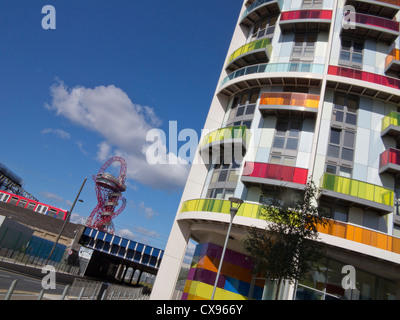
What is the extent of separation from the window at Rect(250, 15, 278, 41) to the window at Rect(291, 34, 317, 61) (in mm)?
2508

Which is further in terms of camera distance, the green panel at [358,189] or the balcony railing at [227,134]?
the balcony railing at [227,134]

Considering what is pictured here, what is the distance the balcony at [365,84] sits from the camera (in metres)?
19.6

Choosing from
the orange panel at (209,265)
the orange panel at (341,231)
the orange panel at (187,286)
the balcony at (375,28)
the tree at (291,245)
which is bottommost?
the orange panel at (187,286)

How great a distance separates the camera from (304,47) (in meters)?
23.2

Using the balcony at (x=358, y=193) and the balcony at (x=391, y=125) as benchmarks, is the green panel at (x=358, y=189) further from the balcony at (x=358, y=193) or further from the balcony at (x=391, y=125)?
the balcony at (x=391, y=125)

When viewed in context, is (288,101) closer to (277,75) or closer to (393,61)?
(277,75)

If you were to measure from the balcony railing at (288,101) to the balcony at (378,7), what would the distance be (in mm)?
9767

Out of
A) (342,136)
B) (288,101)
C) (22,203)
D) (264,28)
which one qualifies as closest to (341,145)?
(342,136)

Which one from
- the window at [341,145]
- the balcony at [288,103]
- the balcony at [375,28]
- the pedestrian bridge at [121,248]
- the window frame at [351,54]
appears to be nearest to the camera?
the window at [341,145]

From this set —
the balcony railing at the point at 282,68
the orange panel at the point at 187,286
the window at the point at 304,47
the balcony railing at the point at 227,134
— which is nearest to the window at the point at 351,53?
the window at the point at 304,47

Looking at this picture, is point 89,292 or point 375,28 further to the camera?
point 375,28

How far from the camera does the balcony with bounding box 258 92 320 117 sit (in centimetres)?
1979

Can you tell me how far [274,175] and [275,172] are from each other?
0.68ft

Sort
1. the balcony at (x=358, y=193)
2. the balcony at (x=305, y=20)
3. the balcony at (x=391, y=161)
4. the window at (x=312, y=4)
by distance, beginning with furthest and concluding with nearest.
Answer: the window at (x=312, y=4), the balcony at (x=305, y=20), the balcony at (x=391, y=161), the balcony at (x=358, y=193)
